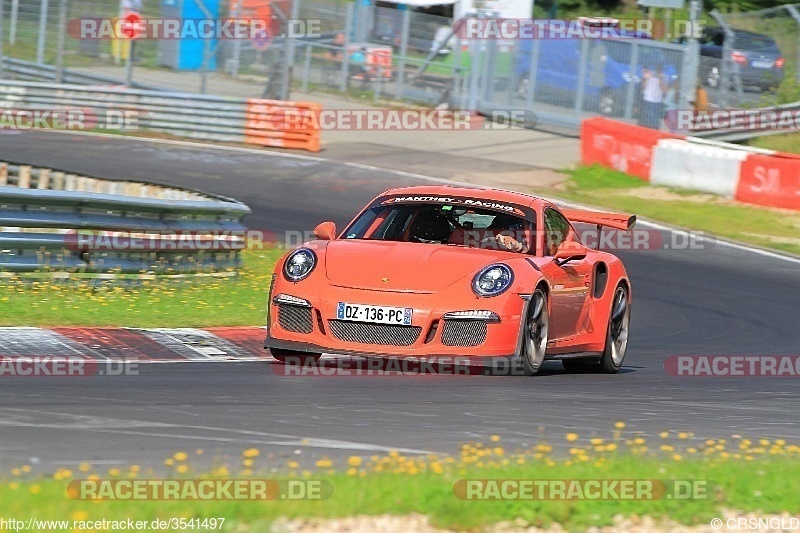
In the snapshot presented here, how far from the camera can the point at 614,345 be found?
35.8 feet

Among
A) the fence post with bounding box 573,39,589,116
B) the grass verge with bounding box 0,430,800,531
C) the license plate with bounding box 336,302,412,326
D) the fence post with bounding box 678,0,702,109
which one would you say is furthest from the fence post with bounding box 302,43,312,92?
the grass verge with bounding box 0,430,800,531

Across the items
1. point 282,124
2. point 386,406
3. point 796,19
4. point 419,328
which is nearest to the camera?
point 386,406

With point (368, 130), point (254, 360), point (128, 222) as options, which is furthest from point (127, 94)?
point (254, 360)

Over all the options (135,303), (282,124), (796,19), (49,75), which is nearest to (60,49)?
(49,75)

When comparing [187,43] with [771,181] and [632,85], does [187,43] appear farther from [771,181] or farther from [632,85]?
[771,181]

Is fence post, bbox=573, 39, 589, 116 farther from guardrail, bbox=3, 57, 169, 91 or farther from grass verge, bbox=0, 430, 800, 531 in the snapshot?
grass verge, bbox=0, 430, 800, 531

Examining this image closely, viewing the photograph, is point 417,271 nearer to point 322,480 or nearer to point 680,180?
point 322,480

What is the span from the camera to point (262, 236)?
708 inches

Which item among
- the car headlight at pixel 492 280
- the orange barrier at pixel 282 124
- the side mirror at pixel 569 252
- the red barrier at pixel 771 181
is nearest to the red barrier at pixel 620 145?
the red barrier at pixel 771 181

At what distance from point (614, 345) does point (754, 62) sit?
17.7m

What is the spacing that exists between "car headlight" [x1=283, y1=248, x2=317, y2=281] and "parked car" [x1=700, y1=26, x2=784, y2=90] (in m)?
19.4

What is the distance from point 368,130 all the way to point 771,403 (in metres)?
21.9

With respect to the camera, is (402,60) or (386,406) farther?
(402,60)

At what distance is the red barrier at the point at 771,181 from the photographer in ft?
72.2
